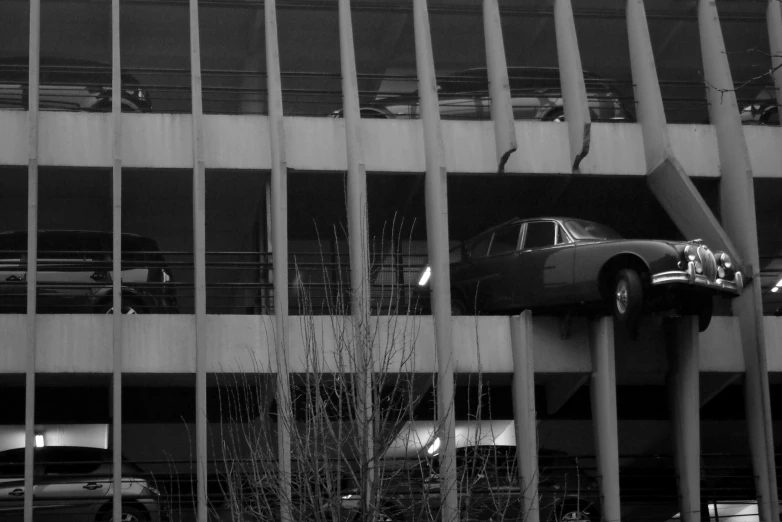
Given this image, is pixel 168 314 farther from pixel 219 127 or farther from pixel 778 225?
pixel 778 225

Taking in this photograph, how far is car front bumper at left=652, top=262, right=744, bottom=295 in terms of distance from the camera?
15.0 metres

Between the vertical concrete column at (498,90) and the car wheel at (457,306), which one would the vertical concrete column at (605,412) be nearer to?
the car wheel at (457,306)

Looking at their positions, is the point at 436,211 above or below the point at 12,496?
above

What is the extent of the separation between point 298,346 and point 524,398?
3.10 metres

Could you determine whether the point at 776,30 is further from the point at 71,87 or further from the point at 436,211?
the point at 71,87

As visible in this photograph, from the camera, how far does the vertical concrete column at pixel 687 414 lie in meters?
16.5

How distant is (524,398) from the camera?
16562 mm

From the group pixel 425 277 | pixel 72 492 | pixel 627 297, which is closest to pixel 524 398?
pixel 627 297

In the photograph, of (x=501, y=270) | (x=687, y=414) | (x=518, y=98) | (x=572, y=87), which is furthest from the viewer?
(x=518, y=98)

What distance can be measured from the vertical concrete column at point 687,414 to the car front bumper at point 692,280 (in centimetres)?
132

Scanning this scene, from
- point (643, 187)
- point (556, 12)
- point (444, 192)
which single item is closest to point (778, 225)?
point (643, 187)

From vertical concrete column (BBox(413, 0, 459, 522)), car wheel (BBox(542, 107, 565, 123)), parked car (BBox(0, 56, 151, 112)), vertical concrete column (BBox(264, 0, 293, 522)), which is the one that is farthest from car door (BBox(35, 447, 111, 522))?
car wheel (BBox(542, 107, 565, 123))

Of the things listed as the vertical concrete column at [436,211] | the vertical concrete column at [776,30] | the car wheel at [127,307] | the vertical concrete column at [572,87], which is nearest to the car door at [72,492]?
the car wheel at [127,307]

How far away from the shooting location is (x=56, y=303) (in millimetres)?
17609
